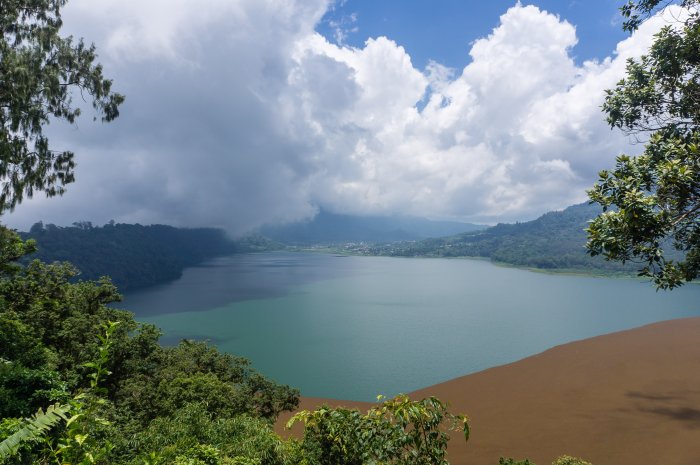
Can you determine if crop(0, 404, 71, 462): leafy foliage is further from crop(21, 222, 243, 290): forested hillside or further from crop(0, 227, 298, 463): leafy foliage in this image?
crop(21, 222, 243, 290): forested hillside

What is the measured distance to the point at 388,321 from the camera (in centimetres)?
6075

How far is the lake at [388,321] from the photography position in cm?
3931

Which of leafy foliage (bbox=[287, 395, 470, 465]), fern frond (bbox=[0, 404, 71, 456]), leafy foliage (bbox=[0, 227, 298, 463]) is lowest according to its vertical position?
leafy foliage (bbox=[0, 227, 298, 463])

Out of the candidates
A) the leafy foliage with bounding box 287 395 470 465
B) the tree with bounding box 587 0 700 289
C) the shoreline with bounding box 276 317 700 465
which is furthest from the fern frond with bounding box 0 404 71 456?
the shoreline with bounding box 276 317 700 465

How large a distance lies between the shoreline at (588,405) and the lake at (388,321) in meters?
6.12

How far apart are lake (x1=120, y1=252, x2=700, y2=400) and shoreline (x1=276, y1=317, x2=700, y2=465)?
6.12m

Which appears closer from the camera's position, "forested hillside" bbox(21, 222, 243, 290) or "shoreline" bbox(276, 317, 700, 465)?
"shoreline" bbox(276, 317, 700, 465)

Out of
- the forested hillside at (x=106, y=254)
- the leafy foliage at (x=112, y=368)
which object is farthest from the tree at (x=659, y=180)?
the forested hillside at (x=106, y=254)

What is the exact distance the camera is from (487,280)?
395ft

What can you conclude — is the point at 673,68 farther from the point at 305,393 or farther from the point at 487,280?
the point at 487,280

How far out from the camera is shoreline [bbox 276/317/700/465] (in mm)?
19484

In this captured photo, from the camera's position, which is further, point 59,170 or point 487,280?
point 487,280

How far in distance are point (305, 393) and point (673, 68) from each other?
1297 inches

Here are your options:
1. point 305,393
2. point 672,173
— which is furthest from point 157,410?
point 672,173
